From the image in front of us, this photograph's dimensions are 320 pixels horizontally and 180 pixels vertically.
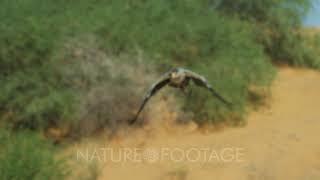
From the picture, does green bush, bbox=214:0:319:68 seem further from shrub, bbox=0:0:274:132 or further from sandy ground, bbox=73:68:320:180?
sandy ground, bbox=73:68:320:180

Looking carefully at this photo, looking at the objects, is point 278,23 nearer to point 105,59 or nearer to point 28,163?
point 105,59

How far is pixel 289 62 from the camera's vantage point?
65.1ft

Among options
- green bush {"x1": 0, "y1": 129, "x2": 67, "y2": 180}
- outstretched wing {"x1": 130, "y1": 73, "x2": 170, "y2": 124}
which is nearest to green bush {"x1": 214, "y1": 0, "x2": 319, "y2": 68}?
outstretched wing {"x1": 130, "y1": 73, "x2": 170, "y2": 124}

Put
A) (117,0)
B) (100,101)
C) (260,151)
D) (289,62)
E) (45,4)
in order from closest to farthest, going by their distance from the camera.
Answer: (260,151), (100,101), (45,4), (117,0), (289,62)

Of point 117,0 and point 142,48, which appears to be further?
point 117,0

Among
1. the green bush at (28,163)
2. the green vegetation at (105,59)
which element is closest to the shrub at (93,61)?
the green vegetation at (105,59)

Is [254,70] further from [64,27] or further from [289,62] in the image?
[289,62]

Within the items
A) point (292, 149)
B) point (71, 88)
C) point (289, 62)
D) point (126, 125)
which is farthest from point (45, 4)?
point (289, 62)

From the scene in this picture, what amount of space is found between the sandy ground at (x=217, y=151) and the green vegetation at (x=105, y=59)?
501mm

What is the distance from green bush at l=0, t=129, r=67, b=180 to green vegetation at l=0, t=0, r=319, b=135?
335 cm

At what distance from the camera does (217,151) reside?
11.6 m

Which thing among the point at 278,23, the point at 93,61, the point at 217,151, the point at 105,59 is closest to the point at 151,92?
the point at 217,151

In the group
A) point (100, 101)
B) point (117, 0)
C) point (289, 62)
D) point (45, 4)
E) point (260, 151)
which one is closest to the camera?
point (260, 151)

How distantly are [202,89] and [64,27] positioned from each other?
2.87 m
